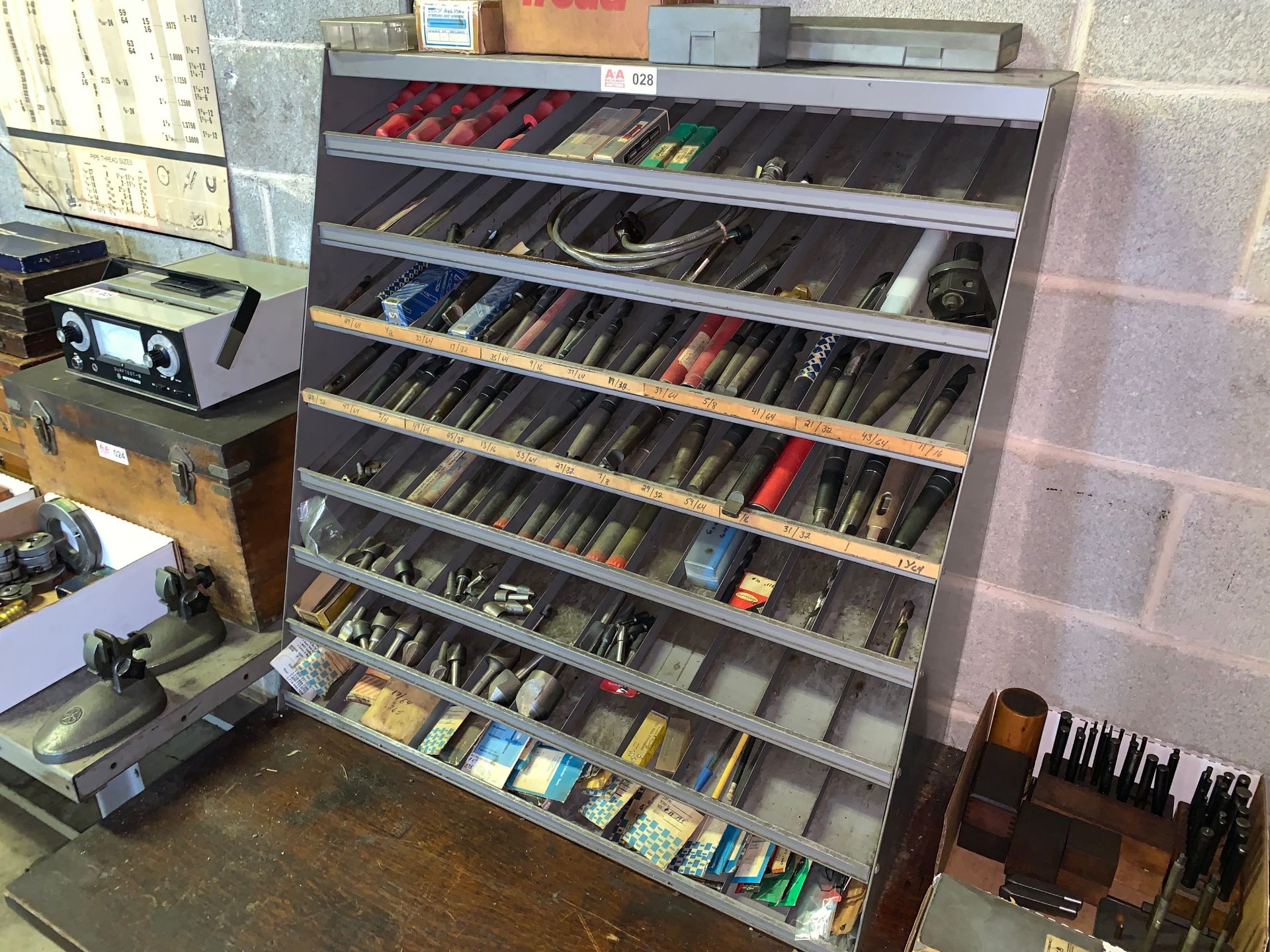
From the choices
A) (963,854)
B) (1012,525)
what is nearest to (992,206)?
(1012,525)

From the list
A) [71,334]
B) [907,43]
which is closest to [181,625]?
[71,334]

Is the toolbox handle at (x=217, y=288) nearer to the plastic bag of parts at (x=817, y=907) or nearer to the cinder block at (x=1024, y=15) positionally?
the cinder block at (x=1024, y=15)

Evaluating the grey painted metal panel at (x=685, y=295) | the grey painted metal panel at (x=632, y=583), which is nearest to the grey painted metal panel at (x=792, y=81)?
the grey painted metal panel at (x=685, y=295)

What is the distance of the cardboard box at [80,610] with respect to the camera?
5.17 ft

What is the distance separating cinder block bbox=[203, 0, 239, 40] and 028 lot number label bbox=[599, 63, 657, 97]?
1.22 metres

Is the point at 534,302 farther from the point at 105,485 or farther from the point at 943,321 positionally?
the point at 105,485

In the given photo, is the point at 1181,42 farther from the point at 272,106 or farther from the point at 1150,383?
the point at 272,106

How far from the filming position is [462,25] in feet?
4.16

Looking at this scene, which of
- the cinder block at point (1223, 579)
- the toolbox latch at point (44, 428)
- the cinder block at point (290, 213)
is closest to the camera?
the cinder block at point (1223, 579)

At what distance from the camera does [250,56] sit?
1.93m

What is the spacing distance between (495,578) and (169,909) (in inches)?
27.5

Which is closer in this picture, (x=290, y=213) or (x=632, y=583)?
(x=632, y=583)

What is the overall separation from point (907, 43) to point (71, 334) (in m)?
1.65

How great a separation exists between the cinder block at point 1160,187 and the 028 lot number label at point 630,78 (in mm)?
608
